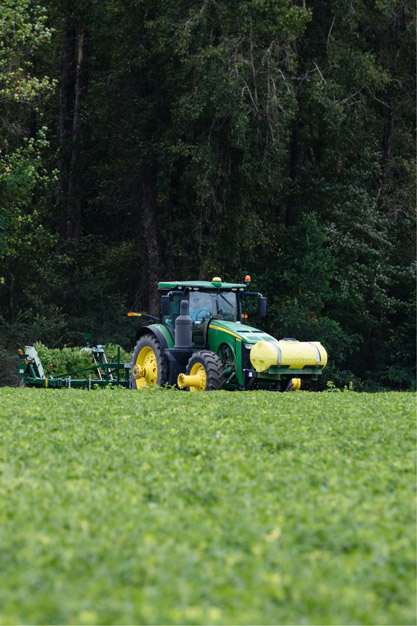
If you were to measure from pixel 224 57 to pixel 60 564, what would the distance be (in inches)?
854

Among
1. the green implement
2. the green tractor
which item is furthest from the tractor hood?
the green implement

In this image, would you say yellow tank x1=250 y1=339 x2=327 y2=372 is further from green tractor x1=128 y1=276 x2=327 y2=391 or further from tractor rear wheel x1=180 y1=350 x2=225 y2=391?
tractor rear wheel x1=180 y1=350 x2=225 y2=391

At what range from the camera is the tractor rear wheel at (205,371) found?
51.5ft

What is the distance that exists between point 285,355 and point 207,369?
1.40 meters

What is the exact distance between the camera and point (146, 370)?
18.0m

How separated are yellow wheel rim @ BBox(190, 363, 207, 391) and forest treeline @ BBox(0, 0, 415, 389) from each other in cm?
1079

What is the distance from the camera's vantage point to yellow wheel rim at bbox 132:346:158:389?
1791 cm

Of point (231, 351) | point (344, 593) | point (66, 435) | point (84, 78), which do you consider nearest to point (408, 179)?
point (84, 78)

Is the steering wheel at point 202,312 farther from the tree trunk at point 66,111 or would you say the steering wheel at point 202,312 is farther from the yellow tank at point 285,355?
the tree trunk at point 66,111

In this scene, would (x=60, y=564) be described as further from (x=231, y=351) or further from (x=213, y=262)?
(x=213, y=262)

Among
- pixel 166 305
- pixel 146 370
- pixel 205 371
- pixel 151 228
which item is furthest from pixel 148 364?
pixel 151 228

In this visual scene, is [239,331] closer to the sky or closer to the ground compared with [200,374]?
closer to the sky

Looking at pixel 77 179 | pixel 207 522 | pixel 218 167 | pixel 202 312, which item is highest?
pixel 77 179

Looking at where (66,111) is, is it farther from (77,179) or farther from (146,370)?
(146,370)
